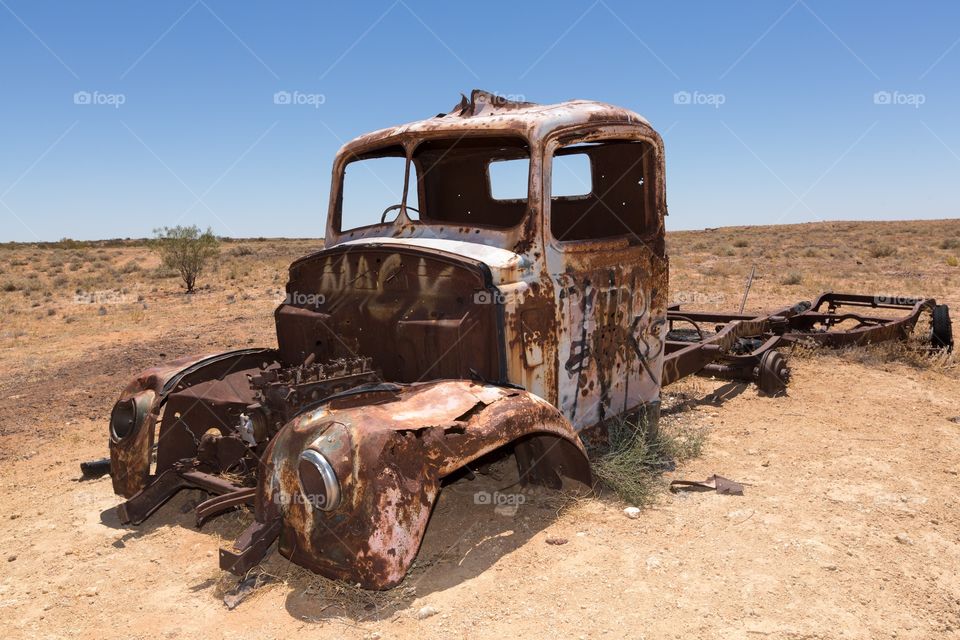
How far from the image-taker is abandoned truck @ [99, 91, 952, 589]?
297 centimetres

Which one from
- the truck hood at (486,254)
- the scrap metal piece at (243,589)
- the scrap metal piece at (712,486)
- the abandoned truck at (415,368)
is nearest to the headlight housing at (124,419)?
the abandoned truck at (415,368)

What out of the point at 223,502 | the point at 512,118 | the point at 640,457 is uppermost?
the point at 512,118

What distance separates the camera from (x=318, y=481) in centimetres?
290

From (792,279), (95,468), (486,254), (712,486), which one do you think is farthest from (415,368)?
(792,279)

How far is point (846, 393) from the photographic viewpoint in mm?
6773

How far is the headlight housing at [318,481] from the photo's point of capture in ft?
9.34

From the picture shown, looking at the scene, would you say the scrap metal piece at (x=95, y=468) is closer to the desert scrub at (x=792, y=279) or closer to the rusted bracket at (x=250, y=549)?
the rusted bracket at (x=250, y=549)

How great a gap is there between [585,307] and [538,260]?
49 centimetres

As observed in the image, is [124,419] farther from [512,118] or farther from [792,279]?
[792,279]

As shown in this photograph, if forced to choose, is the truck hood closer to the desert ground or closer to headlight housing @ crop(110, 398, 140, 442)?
the desert ground

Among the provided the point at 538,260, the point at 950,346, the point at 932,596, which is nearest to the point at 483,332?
the point at 538,260

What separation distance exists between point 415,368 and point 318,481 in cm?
118

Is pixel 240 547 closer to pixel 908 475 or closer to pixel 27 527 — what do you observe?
pixel 27 527

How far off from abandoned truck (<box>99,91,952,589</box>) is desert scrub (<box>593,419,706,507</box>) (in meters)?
0.16
